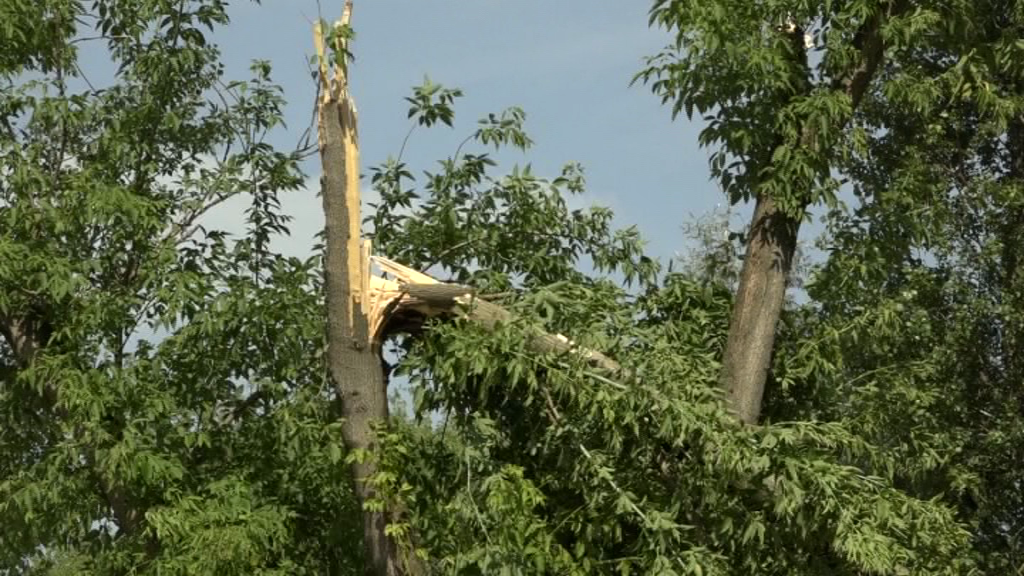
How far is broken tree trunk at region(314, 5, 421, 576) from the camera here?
41.0 feet

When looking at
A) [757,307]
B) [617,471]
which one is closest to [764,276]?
[757,307]

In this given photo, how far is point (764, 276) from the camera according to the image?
1327 centimetres

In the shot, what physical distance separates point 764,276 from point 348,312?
2.80 metres

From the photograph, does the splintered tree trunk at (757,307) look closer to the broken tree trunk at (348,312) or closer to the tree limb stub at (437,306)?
the tree limb stub at (437,306)

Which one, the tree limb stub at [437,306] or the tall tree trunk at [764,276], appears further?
the tall tree trunk at [764,276]

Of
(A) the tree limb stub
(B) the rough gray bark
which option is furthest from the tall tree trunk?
(B) the rough gray bark

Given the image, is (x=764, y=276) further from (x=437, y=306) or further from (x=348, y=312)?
(x=348, y=312)

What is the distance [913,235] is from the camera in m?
14.0

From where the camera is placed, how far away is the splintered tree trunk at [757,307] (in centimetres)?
1298

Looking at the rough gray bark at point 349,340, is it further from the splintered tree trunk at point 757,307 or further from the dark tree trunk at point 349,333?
the splintered tree trunk at point 757,307

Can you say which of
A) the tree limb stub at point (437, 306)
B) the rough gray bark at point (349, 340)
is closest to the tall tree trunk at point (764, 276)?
the tree limb stub at point (437, 306)

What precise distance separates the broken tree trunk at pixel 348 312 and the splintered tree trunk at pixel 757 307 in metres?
2.30

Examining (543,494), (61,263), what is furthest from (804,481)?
(61,263)

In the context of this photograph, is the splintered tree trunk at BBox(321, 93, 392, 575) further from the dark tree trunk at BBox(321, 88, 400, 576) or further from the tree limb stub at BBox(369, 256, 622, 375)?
the tree limb stub at BBox(369, 256, 622, 375)
